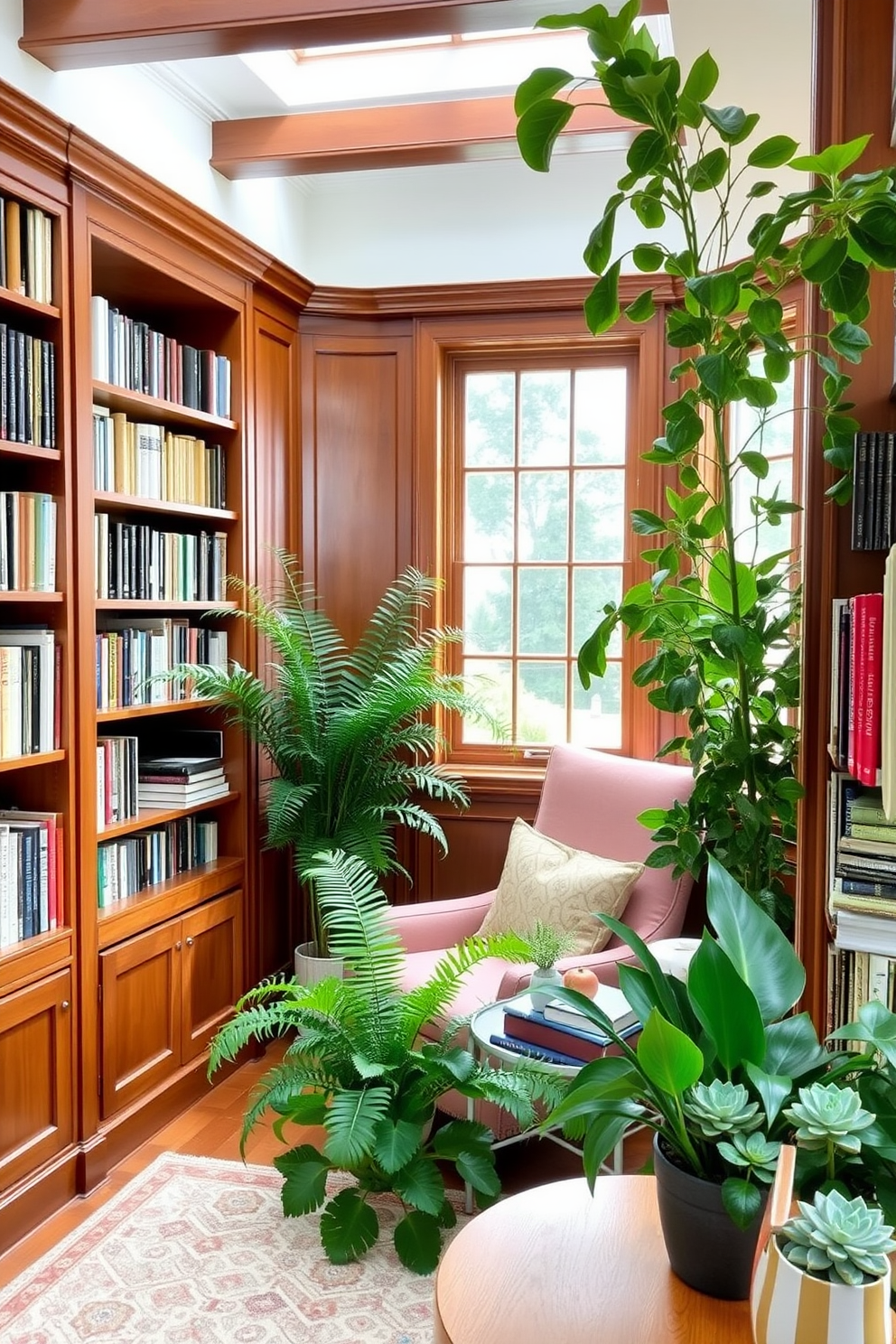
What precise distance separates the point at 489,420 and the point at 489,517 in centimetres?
35

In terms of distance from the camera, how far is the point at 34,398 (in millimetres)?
2430

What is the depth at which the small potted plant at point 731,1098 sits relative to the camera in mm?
988

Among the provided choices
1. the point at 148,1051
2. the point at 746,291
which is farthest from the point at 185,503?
the point at 746,291

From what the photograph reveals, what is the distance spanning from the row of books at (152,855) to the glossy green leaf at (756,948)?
1.94 meters

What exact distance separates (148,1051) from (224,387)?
1.97 m

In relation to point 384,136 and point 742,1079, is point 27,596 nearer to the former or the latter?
point 384,136

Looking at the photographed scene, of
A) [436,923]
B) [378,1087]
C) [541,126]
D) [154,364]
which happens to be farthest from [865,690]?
[154,364]

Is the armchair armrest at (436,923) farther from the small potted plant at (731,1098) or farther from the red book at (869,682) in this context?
the small potted plant at (731,1098)

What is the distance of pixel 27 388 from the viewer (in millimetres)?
2408

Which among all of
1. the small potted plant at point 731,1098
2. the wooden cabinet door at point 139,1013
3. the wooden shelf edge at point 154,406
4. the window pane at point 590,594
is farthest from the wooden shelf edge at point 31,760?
the window pane at point 590,594

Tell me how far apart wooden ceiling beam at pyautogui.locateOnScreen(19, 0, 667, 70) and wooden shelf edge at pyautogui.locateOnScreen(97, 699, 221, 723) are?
1.54m

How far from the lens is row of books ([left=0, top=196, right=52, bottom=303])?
2.34 metres

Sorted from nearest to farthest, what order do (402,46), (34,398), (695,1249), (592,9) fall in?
(695,1249) < (592,9) < (34,398) < (402,46)

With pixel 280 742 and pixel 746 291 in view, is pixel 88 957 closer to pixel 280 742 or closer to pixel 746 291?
pixel 280 742
